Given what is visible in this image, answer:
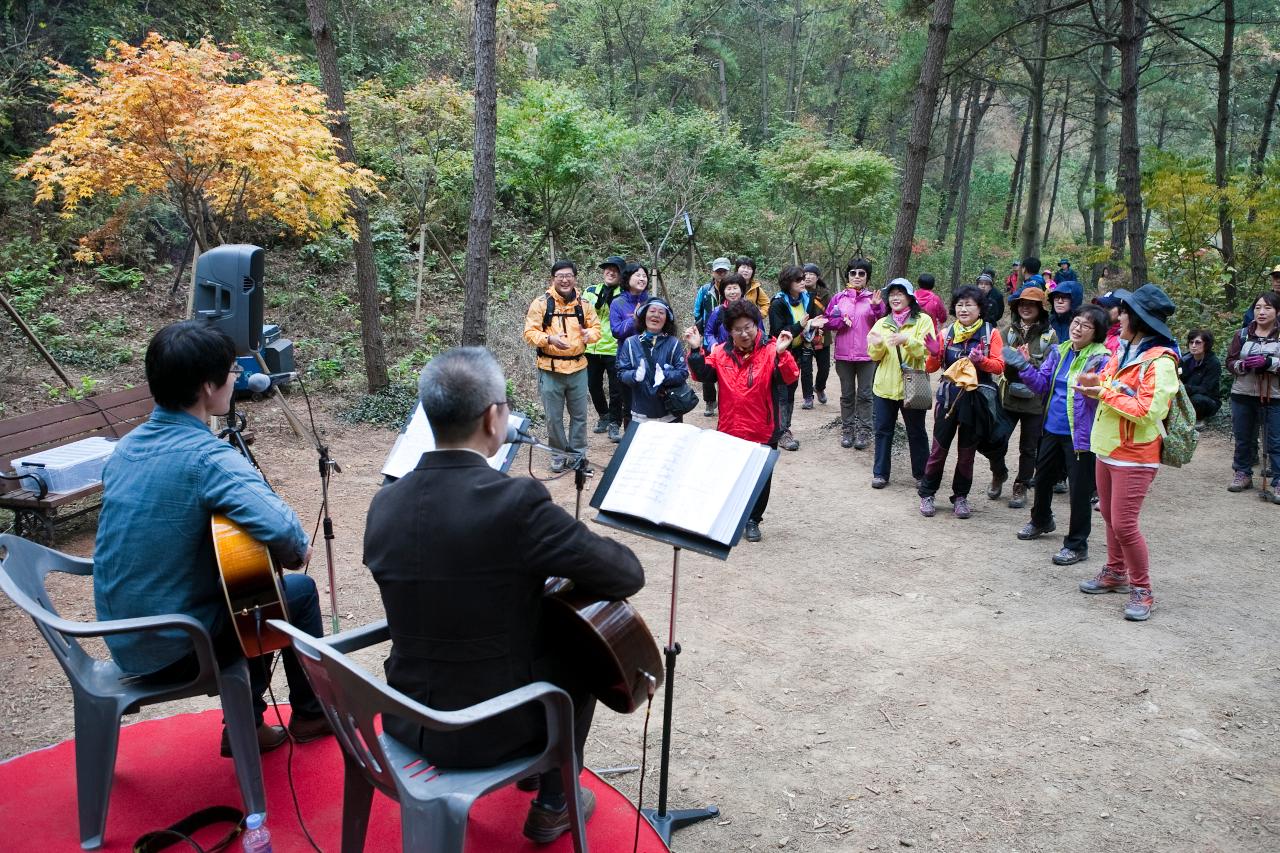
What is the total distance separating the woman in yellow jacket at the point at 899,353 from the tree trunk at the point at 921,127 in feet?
7.95

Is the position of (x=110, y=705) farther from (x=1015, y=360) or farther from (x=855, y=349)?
(x=855, y=349)

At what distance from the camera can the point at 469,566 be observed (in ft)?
7.22

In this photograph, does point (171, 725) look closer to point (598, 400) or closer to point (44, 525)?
point (44, 525)

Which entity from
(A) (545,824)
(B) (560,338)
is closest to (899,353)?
(B) (560,338)

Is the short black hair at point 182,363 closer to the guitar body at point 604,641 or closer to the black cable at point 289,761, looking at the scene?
the black cable at point 289,761

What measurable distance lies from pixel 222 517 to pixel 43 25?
44.0 ft

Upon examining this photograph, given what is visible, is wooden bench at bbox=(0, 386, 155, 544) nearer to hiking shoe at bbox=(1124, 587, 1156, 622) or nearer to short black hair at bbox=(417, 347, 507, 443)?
short black hair at bbox=(417, 347, 507, 443)

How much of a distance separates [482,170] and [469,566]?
670 centimetres

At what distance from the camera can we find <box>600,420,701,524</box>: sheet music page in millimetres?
2740

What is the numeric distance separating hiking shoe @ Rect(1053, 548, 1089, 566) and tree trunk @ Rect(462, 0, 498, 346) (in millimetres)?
5711

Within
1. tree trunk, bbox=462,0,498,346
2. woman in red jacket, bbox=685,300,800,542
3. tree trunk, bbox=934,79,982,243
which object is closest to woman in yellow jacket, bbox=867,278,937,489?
woman in red jacket, bbox=685,300,800,542

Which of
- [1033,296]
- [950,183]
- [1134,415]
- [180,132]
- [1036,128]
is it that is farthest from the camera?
[950,183]

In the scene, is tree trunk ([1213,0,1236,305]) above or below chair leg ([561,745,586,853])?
above

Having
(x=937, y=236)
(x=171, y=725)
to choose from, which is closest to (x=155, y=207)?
(x=171, y=725)
